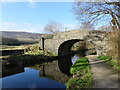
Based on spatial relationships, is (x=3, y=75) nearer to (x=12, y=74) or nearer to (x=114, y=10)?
(x=12, y=74)

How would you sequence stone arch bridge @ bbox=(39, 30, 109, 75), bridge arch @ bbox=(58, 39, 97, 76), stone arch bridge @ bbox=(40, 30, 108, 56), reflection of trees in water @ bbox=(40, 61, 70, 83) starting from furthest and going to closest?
stone arch bridge @ bbox=(40, 30, 108, 56) → stone arch bridge @ bbox=(39, 30, 109, 75) → bridge arch @ bbox=(58, 39, 97, 76) → reflection of trees in water @ bbox=(40, 61, 70, 83)

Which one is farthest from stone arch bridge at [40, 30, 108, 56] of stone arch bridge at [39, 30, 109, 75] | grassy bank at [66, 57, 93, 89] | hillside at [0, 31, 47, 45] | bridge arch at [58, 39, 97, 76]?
hillside at [0, 31, 47, 45]

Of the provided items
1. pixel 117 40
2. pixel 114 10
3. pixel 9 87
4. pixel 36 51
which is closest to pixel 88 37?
pixel 114 10

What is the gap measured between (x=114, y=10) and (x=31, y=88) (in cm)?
940

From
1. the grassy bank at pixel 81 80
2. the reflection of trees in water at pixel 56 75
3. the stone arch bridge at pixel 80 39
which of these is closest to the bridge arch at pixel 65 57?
the reflection of trees in water at pixel 56 75

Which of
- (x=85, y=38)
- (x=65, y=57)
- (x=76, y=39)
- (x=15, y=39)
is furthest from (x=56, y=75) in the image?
(x=15, y=39)

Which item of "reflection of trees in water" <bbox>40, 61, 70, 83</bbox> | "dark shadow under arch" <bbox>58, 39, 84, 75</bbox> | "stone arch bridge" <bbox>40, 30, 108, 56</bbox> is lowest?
"reflection of trees in water" <bbox>40, 61, 70, 83</bbox>

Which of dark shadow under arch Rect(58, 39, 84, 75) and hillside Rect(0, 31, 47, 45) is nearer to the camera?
dark shadow under arch Rect(58, 39, 84, 75)

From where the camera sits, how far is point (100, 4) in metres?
9.84

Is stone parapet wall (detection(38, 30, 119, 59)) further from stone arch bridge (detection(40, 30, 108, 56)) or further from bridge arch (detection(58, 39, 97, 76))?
bridge arch (detection(58, 39, 97, 76))

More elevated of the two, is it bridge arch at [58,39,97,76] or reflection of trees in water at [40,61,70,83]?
bridge arch at [58,39,97,76]

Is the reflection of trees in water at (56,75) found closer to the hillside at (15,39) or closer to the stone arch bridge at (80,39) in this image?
the stone arch bridge at (80,39)

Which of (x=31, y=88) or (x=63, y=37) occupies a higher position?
(x=63, y=37)

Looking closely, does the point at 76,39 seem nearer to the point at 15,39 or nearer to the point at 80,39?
the point at 80,39
